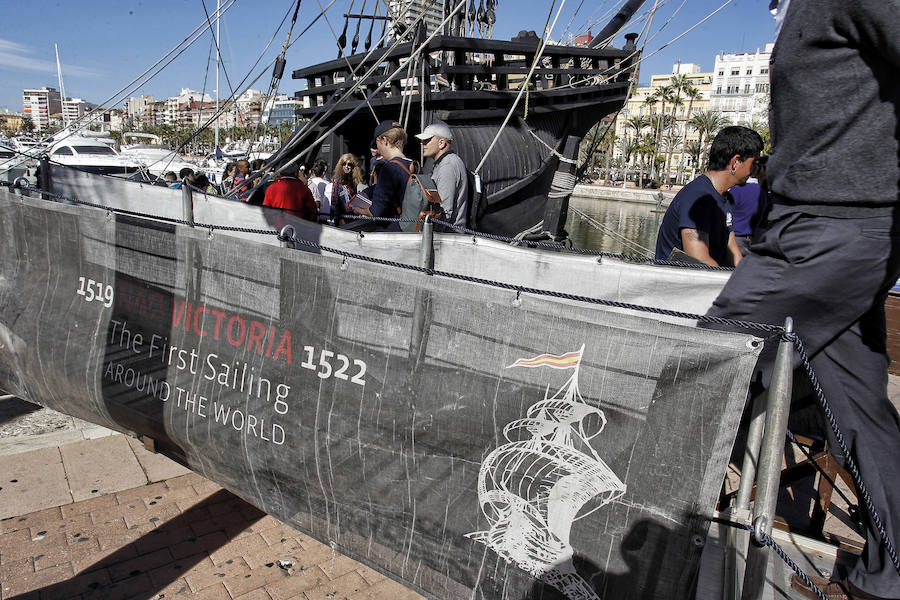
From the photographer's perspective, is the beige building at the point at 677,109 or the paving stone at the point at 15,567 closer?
the paving stone at the point at 15,567

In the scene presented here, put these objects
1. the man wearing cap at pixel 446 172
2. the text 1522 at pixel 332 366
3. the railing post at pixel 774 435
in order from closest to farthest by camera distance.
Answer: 1. the railing post at pixel 774 435
2. the text 1522 at pixel 332 366
3. the man wearing cap at pixel 446 172

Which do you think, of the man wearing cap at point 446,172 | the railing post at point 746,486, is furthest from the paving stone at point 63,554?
the man wearing cap at point 446,172

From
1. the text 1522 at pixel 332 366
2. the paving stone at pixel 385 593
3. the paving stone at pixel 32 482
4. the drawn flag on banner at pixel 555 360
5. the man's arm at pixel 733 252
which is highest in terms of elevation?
the man's arm at pixel 733 252

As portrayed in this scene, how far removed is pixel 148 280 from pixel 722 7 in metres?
7.08

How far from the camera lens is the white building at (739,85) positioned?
96875 millimetres

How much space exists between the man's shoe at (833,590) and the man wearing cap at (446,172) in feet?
11.7

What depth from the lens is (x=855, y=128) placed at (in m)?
1.90

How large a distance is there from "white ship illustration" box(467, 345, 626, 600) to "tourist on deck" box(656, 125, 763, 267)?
6.19ft

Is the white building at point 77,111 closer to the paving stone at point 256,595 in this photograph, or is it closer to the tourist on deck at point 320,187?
the tourist on deck at point 320,187

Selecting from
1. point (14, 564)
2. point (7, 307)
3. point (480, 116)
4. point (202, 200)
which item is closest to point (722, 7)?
point (480, 116)

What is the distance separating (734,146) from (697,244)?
2.02ft

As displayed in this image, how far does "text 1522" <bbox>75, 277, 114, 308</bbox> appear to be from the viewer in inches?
134

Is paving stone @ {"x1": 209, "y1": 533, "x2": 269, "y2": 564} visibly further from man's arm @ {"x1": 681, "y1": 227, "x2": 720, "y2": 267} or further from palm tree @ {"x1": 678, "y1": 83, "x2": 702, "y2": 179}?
palm tree @ {"x1": 678, "y1": 83, "x2": 702, "y2": 179}

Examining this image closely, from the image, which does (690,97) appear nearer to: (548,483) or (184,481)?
(184,481)
